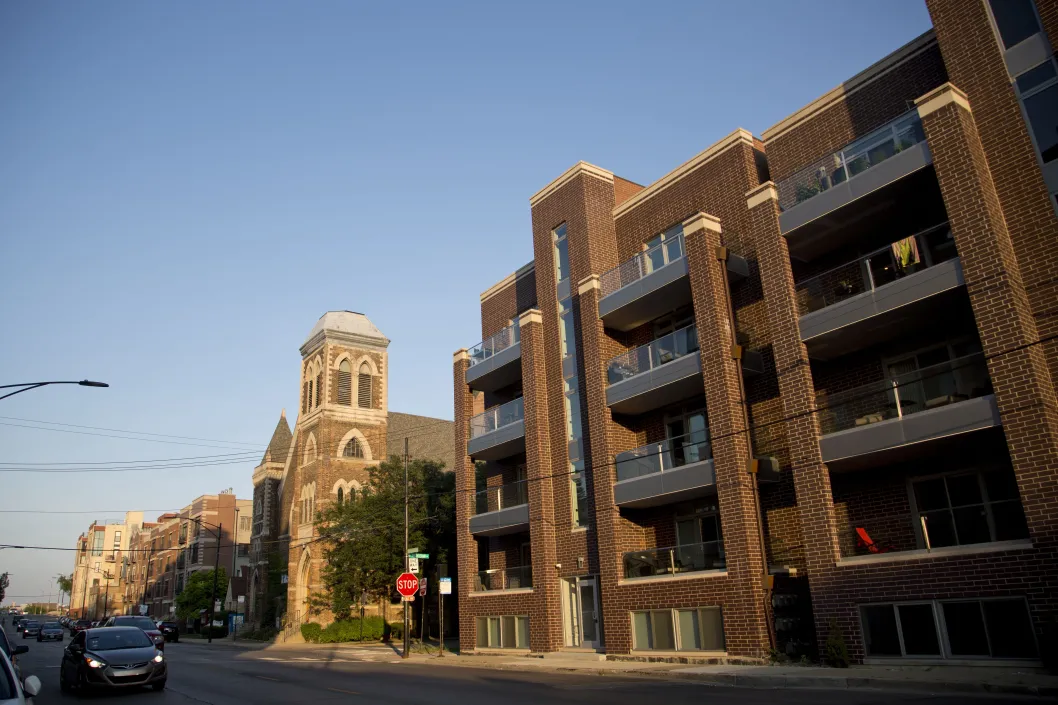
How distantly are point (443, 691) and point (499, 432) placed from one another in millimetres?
15121

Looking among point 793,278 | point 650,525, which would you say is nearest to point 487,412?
point 650,525

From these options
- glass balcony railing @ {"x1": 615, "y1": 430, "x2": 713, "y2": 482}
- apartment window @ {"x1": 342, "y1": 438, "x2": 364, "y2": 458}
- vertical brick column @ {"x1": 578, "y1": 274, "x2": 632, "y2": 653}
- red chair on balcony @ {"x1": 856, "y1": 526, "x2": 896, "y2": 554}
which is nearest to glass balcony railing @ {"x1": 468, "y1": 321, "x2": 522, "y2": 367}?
vertical brick column @ {"x1": 578, "y1": 274, "x2": 632, "y2": 653}

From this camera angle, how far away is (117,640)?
650 inches

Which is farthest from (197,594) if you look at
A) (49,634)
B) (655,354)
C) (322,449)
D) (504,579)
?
(655,354)

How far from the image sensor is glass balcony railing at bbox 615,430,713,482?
21.8 meters

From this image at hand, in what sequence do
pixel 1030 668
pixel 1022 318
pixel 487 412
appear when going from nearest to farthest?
pixel 1030 668
pixel 1022 318
pixel 487 412

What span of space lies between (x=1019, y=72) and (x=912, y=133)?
2.33 metres

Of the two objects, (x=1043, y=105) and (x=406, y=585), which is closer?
(x=1043, y=105)

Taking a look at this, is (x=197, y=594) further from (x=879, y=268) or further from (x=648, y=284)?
(x=879, y=268)

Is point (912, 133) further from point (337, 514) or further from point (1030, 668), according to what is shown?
point (337, 514)

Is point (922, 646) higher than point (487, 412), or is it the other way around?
point (487, 412)

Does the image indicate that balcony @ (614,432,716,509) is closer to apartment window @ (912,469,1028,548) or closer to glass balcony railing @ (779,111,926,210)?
apartment window @ (912,469,1028,548)

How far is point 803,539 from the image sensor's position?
733 inches

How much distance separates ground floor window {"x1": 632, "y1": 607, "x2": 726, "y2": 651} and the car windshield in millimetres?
13037
